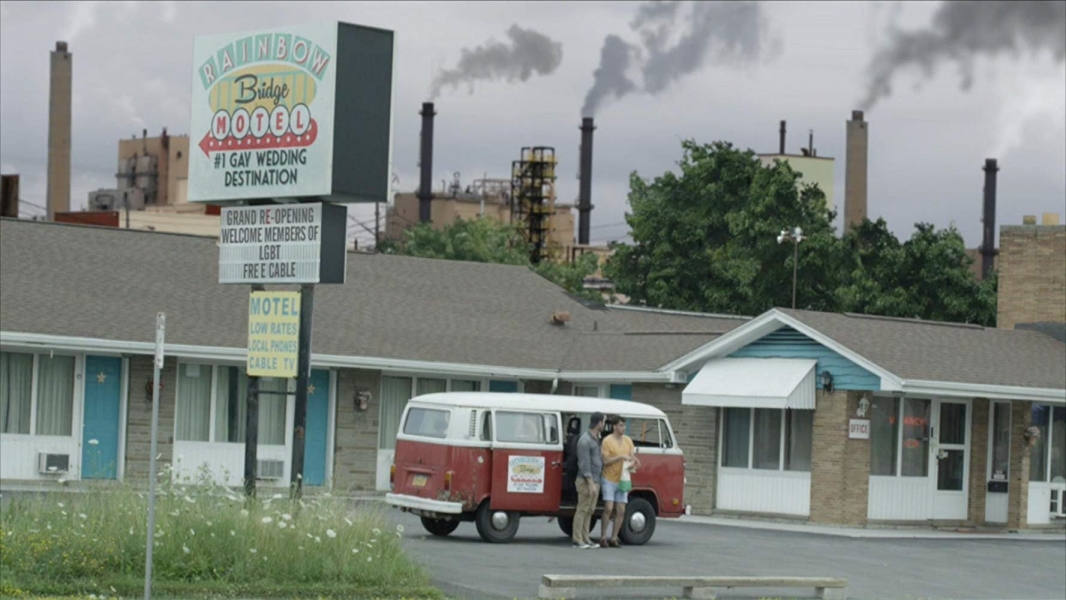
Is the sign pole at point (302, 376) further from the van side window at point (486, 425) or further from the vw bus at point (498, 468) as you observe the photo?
the van side window at point (486, 425)

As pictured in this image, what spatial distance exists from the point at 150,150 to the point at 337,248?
87920mm

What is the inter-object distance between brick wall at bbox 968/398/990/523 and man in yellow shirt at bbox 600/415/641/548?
11.0 m

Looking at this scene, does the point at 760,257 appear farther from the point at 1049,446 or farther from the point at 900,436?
the point at 900,436

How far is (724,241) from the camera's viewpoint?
203 feet

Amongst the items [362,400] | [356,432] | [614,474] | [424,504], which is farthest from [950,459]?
[424,504]

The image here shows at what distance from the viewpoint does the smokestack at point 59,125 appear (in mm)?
75562

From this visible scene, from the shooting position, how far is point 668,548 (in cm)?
2494

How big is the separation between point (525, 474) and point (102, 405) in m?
10.9

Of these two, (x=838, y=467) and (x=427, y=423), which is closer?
(x=427, y=423)

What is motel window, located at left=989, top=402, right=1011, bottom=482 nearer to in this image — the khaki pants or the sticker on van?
the khaki pants

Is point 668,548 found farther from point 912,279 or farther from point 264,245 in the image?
point 912,279

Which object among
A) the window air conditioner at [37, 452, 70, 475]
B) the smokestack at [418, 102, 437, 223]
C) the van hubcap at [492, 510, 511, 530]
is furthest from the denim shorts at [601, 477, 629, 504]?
the smokestack at [418, 102, 437, 223]

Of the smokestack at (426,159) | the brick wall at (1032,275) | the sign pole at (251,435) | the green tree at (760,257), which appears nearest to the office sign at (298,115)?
the sign pole at (251,435)

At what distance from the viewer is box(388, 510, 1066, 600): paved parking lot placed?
20.0m
